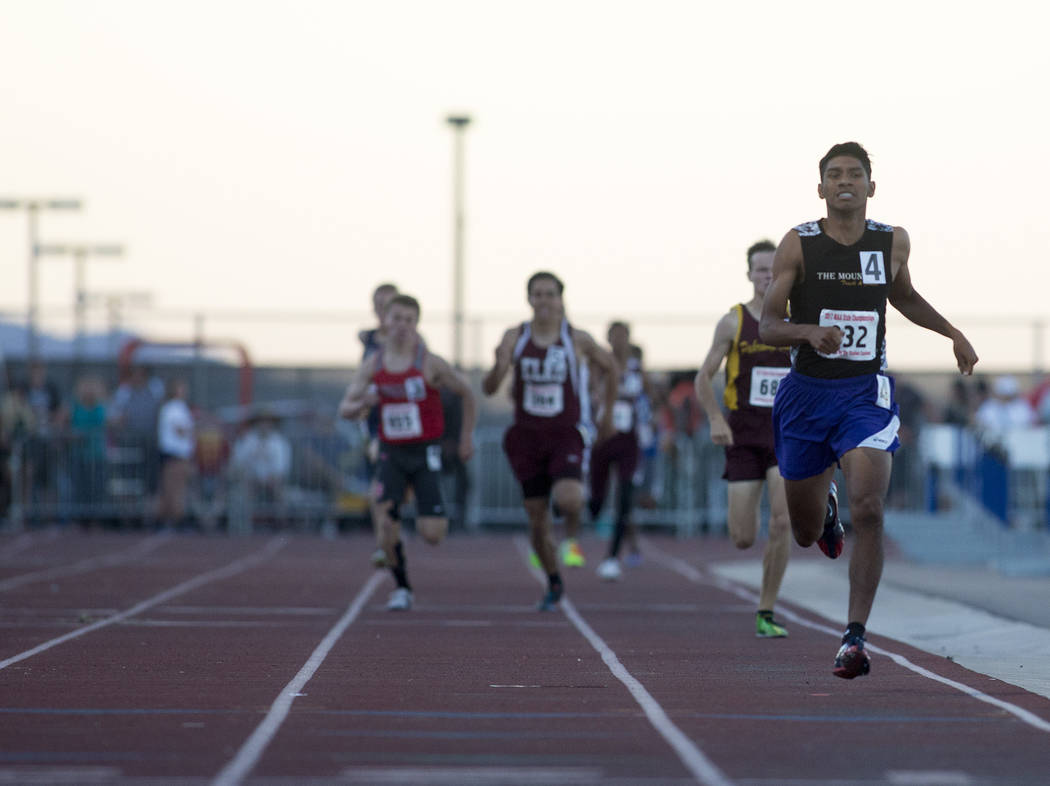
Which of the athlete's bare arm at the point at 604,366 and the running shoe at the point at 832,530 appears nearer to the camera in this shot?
the running shoe at the point at 832,530

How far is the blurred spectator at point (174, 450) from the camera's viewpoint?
24625mm

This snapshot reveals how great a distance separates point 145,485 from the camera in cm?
2559

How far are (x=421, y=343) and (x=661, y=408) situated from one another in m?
12.0

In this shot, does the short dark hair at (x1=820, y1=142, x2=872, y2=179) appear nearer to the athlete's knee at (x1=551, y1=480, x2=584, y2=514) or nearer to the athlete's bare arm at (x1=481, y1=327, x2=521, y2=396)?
the athlete's bare arm at (x1=481, y1=327, x2=521, y2=396)

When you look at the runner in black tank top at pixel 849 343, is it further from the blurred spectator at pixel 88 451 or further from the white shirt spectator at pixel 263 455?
the blurred spectator at pixel 88 451

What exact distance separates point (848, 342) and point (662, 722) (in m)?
1.99

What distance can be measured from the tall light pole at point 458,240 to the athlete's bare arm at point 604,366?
13.8m

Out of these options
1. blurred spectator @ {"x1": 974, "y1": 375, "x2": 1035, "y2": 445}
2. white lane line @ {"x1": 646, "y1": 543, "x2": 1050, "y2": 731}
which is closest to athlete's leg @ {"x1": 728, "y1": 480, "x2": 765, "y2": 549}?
white lane line @ {"x1": 646, "y1": 543, "x2": 1050, "y2": 731}

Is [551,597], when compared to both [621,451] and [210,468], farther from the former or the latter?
[210,468]

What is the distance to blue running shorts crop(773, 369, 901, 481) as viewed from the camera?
8.02m

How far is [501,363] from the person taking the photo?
12578mm

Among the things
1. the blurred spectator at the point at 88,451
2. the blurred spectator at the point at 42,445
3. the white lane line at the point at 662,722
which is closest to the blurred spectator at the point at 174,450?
the blurred spectator at the point at 88,451

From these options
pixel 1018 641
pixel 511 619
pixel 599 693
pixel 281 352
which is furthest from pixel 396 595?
pixel 281 352

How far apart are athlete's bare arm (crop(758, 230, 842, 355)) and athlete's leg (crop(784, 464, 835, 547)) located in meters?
0.71
